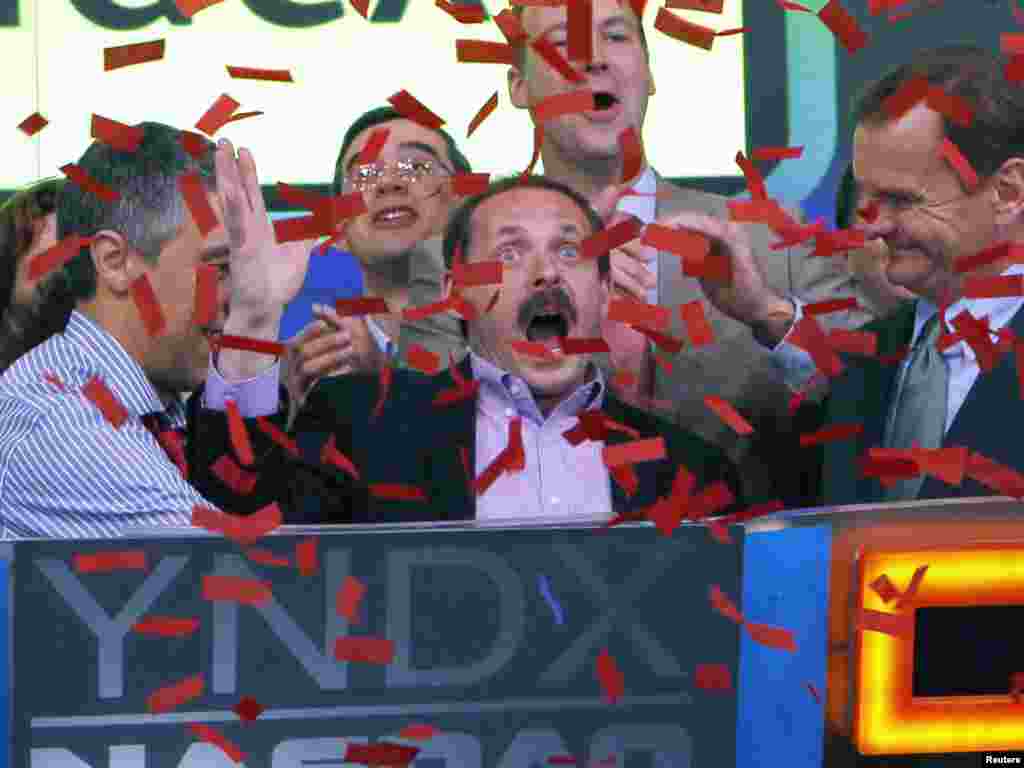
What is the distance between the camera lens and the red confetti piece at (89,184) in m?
2.83

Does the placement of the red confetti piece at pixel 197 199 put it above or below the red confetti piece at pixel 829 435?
above

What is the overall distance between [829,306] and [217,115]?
51.9 inches

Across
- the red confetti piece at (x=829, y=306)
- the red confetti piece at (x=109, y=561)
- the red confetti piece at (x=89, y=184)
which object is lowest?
the red confetti piece at (x=109, y=561)

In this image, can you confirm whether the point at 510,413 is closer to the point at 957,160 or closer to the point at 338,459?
the point at 338,459

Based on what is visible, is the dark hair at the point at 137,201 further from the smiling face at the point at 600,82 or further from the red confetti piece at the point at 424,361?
the smiling face at the point at 600,82

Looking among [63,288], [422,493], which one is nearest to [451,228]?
[422,493]

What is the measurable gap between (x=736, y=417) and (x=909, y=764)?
→ 157 centimetres

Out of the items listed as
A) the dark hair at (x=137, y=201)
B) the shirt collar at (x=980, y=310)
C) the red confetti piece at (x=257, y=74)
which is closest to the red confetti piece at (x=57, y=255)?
the dark hair at (x=137, y=201)

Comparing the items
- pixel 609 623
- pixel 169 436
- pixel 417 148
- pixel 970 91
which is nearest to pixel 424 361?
pixel 417 148

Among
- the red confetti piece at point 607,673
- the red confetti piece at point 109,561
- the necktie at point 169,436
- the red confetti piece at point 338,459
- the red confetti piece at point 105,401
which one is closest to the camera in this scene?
the red confetti piece at point 109,561

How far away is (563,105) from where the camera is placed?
3227mm

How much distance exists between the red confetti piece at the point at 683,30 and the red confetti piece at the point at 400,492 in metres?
1.06

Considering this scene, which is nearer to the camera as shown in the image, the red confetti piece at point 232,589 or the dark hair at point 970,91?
the red confetti piece at point 232,589

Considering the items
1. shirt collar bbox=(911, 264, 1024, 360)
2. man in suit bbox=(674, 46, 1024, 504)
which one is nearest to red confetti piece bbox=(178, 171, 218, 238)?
man in suit bbox=(674, 46, 1024, 504)
